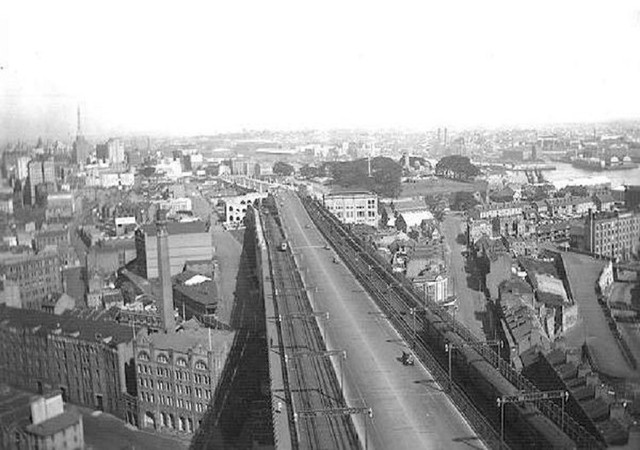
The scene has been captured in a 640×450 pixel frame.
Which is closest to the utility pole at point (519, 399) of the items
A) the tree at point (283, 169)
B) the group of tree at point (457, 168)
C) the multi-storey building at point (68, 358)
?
the multi-storey building at point (68, 358)

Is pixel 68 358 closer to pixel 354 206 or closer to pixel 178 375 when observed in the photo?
pixel 178 375

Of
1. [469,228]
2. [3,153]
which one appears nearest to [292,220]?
[469,228]

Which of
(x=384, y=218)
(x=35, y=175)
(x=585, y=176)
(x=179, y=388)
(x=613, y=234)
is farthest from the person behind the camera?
(x=384, y=218)

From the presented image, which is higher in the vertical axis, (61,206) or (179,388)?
(61,206)

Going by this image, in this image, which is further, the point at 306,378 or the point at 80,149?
the point at 80,149

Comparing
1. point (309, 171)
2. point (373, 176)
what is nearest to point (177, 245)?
point (373, 176)

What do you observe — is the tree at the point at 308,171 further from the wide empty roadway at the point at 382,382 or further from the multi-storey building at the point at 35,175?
the multi-storey building at the point at 35,175
